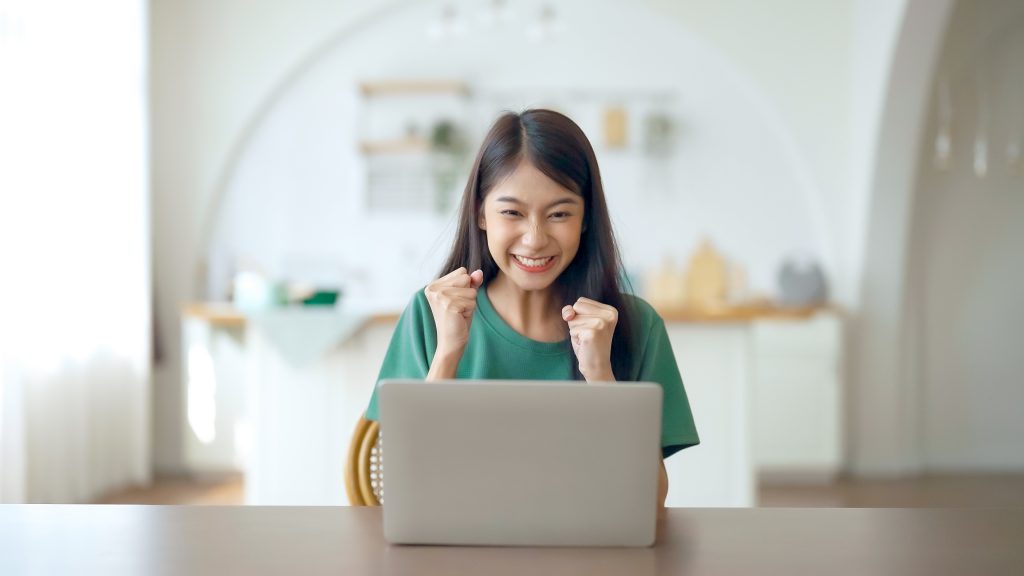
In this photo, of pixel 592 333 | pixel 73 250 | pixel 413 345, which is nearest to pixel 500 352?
pixel 413 345

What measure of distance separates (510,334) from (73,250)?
3.17 m

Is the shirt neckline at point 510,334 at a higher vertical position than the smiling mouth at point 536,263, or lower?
lower

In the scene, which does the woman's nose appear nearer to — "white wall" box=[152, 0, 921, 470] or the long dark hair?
the long dark hair

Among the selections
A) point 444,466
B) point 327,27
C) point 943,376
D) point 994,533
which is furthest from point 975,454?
point 444,466

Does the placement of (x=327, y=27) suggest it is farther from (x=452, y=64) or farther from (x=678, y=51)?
(x=678, y=51)

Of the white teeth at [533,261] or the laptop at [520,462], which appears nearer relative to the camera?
the laptop at [520,462]

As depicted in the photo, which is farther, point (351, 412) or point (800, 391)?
point (800, 391)

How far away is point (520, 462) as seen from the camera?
3.44 feet

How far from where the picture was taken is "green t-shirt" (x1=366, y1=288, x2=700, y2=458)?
158cm

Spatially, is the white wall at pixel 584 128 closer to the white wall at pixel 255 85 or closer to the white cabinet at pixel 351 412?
the white wall at pixel 255 85

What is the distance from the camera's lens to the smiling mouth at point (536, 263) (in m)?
1.52

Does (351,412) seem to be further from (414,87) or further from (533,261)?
(414,87)

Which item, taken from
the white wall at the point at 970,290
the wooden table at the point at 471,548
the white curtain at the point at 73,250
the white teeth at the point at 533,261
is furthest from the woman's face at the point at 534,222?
the white wall at the point at 970,290

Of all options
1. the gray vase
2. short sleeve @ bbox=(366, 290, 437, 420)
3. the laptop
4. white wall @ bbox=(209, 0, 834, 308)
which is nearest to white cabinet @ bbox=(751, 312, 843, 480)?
the gray vase
